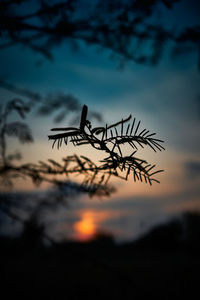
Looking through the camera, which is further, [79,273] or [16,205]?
[79,273]

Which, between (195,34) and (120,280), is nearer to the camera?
(120,280)

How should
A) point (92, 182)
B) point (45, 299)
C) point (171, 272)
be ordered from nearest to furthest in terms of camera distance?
point (92, 182), point (45, 299), point (171, 272)

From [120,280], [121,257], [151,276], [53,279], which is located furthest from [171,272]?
[120,280]

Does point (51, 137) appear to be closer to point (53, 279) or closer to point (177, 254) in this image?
point (53, 279)

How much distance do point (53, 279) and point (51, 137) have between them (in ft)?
22.7

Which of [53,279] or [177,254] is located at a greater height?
[177,254]

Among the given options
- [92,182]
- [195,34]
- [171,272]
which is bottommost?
[171,272]

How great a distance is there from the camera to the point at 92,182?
0.53 m

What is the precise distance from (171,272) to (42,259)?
536 centimetres

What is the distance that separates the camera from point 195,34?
120 cm

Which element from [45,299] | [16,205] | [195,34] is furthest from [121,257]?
[195,34]

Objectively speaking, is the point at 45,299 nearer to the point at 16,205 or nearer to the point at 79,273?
the point at 79,273

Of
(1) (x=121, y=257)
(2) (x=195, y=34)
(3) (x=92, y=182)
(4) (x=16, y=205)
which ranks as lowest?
(1) (x=121, y=257)

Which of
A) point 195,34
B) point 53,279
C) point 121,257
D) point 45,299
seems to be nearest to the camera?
point 195,34
